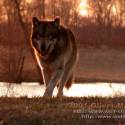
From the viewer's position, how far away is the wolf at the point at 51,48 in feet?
37.1

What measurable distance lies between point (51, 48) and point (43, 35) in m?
0.33

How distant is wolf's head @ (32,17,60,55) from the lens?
11297 mm

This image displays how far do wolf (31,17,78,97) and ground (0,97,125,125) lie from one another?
2079 millimetres

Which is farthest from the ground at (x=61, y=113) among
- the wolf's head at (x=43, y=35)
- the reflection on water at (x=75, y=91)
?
the reflection on water at (x=75, y=91)

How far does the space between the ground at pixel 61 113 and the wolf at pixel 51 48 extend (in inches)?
81.9

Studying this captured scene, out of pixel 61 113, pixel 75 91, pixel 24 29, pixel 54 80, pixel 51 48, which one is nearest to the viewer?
pixel 61 113

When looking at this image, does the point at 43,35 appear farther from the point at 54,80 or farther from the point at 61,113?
the point at 61,113

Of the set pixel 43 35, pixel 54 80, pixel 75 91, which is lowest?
pixel 75 91

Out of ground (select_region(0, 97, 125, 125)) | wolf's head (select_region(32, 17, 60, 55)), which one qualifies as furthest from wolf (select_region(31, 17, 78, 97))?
ground (select_region(0, 97, 125, 125))

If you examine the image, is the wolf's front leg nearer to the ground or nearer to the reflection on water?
the reflection on water

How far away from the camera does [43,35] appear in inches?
445

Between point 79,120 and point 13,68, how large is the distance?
1756 cm

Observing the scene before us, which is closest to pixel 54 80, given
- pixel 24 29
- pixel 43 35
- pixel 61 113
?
pixel 43 35

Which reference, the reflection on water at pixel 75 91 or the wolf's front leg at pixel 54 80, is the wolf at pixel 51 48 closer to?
→ the wolf's front leg at pixel 54 80
